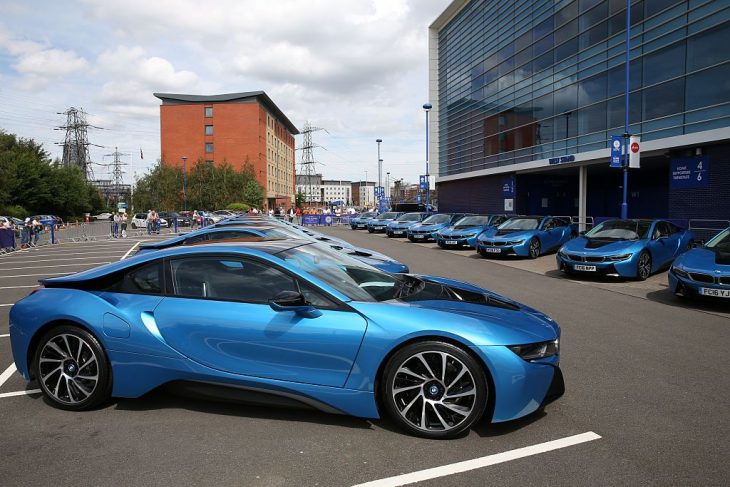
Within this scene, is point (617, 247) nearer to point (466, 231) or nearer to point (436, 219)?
point (466, 231)

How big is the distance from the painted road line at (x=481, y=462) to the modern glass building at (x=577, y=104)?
1849 cm

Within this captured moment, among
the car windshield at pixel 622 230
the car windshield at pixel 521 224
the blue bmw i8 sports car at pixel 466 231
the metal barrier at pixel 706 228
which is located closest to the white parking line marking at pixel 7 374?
the car windshield at pixel 622 230

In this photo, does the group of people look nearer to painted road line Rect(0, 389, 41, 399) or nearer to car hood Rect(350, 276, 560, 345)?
painted road line Rect(0, 389, 41, 399)

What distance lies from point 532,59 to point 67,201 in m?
48.5

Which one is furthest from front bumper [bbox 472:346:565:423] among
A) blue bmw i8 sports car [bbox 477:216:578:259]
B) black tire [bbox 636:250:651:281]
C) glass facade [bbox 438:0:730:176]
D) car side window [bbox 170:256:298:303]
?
glass facade [bbox 438:0:730:176]

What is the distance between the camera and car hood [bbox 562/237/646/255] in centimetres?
1116

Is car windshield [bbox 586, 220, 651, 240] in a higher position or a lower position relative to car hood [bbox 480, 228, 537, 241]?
higher

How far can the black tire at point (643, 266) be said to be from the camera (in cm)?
1104

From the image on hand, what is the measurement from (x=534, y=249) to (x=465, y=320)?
44.1 ft

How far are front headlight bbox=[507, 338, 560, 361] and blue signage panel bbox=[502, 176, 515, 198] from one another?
100 ft

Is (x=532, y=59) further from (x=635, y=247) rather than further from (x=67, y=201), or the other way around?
(x=67, y=201)

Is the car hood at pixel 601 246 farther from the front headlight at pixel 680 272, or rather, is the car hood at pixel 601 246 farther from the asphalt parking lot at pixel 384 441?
the asphalt parking lot at pixel 384 441

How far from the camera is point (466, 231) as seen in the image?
19.8 m

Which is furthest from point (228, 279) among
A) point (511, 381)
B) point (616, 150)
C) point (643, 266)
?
point (616, 150)
